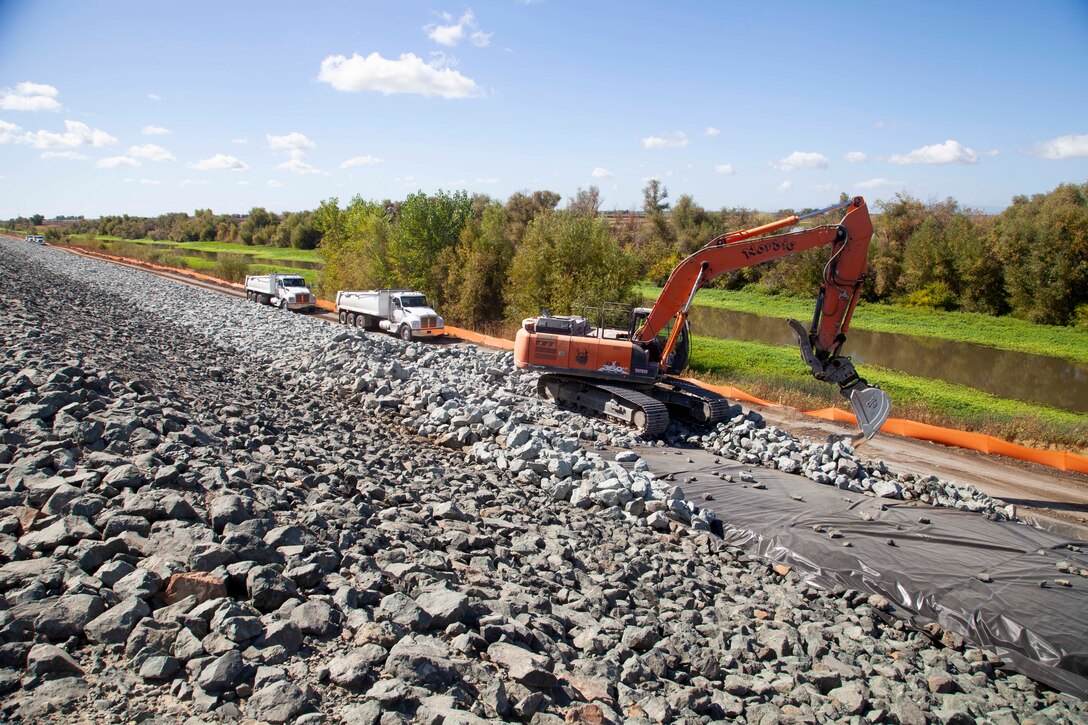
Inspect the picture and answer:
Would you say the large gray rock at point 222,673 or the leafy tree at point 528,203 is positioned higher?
the leafy tree at point 528,203

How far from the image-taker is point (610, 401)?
1495 centimetres

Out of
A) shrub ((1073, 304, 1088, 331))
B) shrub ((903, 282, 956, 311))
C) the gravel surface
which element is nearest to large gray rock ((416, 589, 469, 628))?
the gravel surface

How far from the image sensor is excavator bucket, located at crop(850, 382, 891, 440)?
41.1 feet

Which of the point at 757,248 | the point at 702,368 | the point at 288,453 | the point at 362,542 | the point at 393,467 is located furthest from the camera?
the point at 702,368

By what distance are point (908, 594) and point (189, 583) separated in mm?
7636

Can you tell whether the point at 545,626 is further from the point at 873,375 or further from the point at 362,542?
the point at 873,375

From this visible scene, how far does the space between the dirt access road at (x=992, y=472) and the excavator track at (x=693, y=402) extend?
2.41 m

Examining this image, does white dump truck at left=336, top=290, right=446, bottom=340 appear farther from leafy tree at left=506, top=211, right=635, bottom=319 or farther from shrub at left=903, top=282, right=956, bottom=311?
shrub at left=903, top=282, right=956, bottom=311

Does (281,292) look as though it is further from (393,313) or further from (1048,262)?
(1048,262)

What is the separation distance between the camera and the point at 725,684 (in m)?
5.68

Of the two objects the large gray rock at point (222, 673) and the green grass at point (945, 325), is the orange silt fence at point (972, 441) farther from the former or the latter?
the green grass at point (945, 325)

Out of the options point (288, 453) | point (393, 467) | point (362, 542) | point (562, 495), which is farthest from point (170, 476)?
point (562, 495)

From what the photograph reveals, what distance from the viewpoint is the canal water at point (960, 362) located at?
93.6 ft

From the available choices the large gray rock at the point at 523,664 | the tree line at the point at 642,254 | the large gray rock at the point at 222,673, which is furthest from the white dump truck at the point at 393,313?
the large gray rock at the point at 222,673
